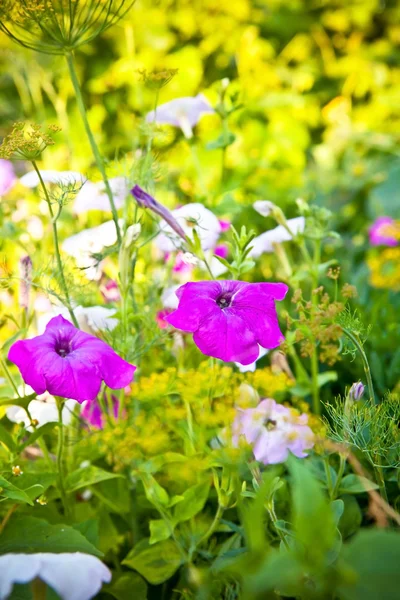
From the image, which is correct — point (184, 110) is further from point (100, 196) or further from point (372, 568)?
point (372, 568)

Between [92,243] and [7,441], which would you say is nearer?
[7,441]

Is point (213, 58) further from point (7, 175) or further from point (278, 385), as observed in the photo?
point (278, 385)

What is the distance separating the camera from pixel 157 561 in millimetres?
885

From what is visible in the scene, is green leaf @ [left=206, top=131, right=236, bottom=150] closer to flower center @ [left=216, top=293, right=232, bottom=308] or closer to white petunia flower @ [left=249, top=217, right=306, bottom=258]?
white petunia flower @ [left=249, top=217, right=306, bottom=258]

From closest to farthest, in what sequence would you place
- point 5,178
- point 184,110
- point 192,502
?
point 192,502
point 184,110
point 5,178

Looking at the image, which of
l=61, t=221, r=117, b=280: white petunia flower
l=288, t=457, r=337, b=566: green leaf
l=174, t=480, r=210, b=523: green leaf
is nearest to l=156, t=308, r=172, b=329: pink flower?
l=61, t=221, r=117, b=280: white petunia flower

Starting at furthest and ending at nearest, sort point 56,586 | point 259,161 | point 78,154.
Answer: point 78,154
point 259,161
point 56,586

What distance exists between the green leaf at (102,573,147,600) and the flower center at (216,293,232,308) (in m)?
0.40

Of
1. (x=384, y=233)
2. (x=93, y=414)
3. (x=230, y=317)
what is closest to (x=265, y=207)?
(x=230, y=317)

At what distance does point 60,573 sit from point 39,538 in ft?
0.84

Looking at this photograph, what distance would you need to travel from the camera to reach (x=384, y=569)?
1.45 ft

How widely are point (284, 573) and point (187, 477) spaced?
42 centimetres

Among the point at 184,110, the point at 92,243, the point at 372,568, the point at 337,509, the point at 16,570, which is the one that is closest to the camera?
the point at 372,568

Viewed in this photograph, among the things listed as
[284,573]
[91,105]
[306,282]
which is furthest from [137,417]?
[91,105]
